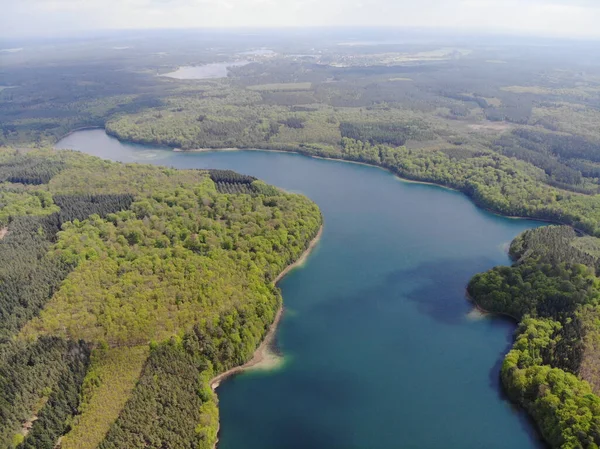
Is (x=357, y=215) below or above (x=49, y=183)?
below

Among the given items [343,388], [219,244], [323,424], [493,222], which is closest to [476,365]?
[343,388]

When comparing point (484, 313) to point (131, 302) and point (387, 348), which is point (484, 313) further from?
point (131, 302)

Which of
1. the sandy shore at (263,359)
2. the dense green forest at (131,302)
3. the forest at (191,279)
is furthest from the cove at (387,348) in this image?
the dense green forest at (131,302)

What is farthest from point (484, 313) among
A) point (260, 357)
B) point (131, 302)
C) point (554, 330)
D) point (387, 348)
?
point (131, 302)

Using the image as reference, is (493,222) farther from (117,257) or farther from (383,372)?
(117,257)

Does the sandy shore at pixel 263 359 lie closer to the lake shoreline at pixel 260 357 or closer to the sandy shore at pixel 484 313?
the lake shoreline at pixel 260 357

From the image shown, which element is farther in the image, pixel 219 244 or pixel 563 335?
pixel 219 244

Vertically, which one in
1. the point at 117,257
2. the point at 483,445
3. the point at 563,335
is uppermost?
the point at 117,257
